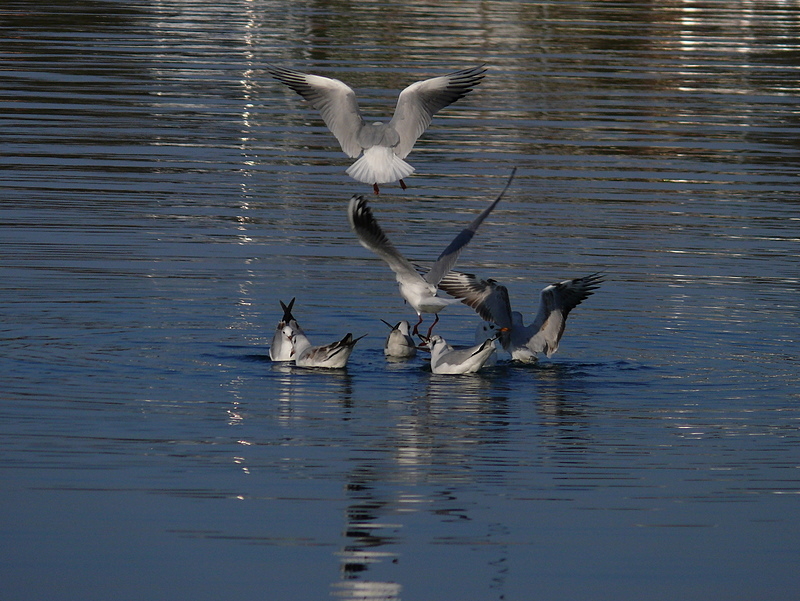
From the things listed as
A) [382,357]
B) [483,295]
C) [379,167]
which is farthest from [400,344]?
[379,167]

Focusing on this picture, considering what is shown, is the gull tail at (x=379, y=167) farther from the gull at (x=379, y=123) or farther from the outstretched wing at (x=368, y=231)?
the outstretched wing at (x=368, y=231)

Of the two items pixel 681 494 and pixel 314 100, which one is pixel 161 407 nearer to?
pixel 681 494

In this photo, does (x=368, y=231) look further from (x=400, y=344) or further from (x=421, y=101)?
(x=421, y=101)

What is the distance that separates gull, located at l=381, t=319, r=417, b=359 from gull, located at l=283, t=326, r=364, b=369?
0.34 m

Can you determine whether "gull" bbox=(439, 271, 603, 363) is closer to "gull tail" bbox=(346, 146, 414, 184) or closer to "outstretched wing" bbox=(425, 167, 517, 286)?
"outstretched wing" bbox=(425, 167, 517, 286)

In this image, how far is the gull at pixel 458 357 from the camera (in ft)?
39.1

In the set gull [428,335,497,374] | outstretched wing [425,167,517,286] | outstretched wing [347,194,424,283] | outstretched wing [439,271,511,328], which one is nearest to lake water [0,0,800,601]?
gull [428,335,497,374]

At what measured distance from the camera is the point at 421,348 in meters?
12.7

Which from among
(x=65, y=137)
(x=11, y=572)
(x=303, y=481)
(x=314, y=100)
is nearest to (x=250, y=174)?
(x=65, y=137)

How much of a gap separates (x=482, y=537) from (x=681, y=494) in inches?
57.6

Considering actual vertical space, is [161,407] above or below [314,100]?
below

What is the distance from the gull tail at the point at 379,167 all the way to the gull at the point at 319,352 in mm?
1851

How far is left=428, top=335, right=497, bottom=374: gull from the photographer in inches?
469

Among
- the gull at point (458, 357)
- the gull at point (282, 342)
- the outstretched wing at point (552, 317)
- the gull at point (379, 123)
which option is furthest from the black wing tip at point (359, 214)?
the gull at point (379, 123)
